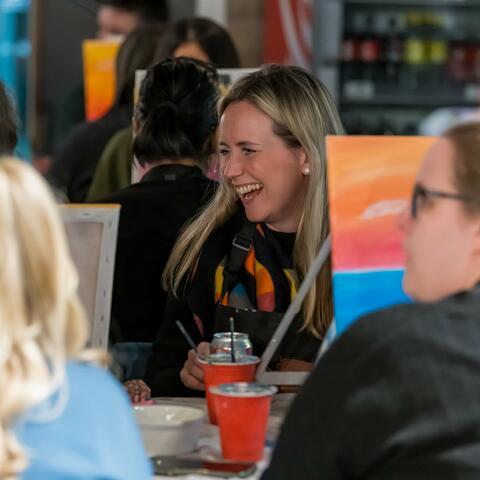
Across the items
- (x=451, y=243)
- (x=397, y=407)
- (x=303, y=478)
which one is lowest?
(x=303, y=478)

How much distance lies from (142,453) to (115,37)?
4.39 m

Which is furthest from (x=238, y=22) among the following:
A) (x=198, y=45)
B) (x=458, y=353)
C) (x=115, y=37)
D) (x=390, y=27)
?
(x=458, y=353)

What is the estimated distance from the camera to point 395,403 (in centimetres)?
175

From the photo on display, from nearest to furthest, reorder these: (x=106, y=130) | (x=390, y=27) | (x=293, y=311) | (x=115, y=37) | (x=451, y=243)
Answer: (x=451, y=243), (x=293, y=311), (x=106, y=130), (x=115, y=37), (x=390, y=27)

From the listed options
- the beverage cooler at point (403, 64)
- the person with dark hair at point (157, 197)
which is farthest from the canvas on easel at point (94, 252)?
the beverage cooler at point (403, 64)

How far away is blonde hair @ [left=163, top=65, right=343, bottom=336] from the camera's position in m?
3.02

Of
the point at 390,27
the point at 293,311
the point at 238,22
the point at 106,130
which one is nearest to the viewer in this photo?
the point at 293,311

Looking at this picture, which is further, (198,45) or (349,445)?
(198,45)

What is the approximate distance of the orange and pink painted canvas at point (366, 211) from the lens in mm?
2246

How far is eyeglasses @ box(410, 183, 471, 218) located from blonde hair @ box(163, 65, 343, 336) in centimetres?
103

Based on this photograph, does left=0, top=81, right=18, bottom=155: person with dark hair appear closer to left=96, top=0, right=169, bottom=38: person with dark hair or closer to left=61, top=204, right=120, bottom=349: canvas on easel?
left=61, top=204, right=120, bottom=349: canvas on easel

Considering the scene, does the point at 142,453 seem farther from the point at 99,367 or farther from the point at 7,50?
the point at 7,50

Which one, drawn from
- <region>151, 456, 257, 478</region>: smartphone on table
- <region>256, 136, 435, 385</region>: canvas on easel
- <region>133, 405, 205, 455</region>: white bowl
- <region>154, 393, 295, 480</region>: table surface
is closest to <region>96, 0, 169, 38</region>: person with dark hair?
<region>154, 393, 295, 480</region>: table surface

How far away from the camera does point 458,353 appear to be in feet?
5.81
